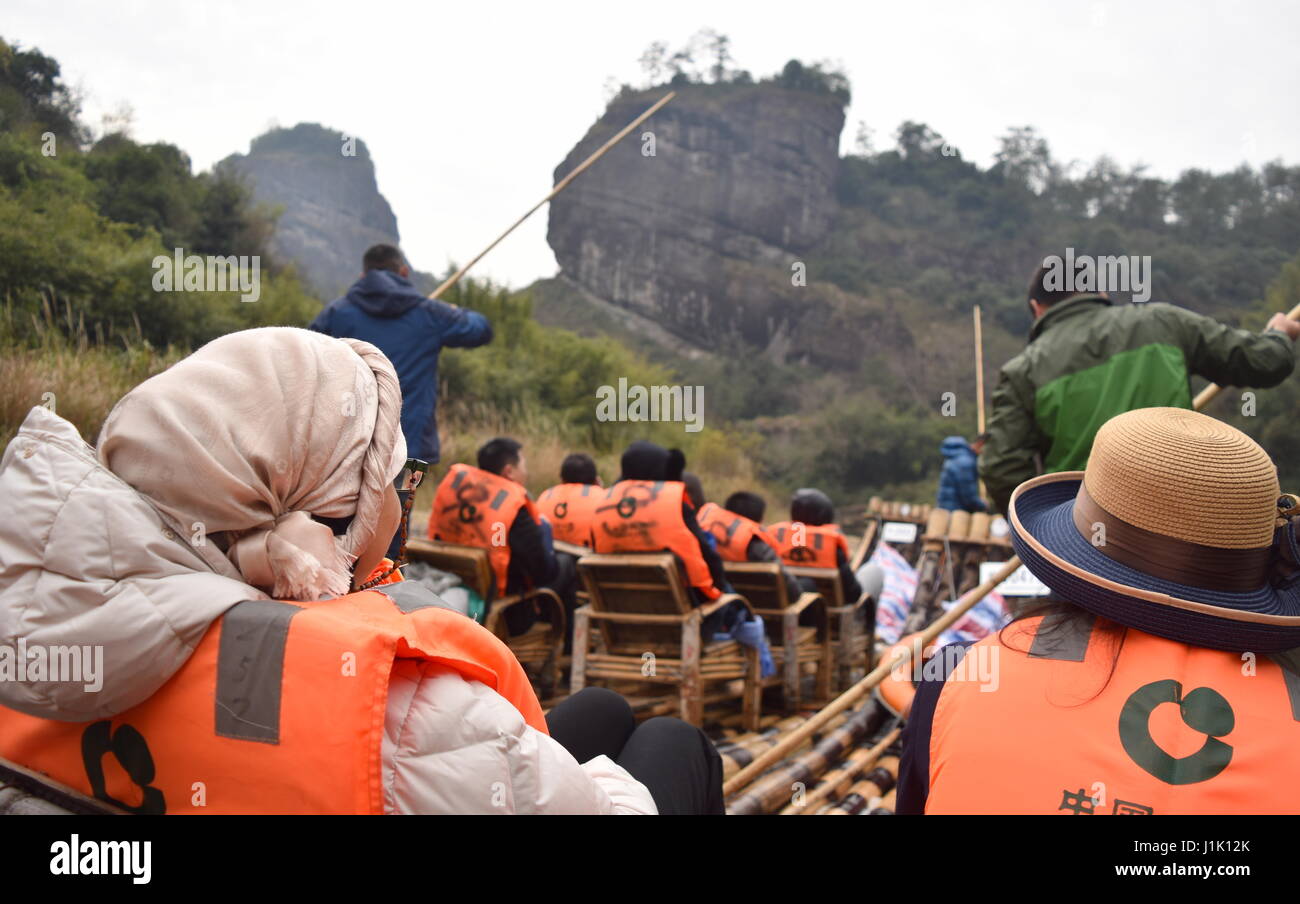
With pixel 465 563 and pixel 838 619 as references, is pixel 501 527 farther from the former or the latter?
pixel 838 619

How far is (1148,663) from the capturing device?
129cm

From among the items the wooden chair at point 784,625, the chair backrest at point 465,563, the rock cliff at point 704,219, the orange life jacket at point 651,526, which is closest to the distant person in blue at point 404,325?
the chair backrest at point 465,563

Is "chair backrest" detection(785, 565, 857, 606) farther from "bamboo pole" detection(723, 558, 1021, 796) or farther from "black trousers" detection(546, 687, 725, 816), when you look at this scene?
"black trousers" detection(546, 687, 725, 816)

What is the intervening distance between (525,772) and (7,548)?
682 millimetres

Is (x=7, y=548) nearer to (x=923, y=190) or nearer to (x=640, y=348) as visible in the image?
(x=640, y=348)

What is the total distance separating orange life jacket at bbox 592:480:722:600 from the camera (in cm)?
434

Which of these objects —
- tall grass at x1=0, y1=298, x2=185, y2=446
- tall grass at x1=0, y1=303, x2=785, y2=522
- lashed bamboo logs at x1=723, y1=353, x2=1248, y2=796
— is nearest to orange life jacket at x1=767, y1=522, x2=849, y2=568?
lashed bamboo logs at x1=723, y1=353, x2=1248, y2=796

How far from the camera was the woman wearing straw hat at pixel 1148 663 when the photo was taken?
3.96 ft

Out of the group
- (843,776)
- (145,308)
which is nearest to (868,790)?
(843,776)

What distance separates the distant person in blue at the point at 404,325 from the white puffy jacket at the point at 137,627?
3191 mm

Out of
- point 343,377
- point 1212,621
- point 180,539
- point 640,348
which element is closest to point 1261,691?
point 1212,621

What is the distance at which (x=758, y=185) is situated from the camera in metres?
56.3

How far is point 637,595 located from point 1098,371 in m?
2.14

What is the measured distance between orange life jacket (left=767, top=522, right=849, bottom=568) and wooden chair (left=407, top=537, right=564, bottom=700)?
69.6 inches
